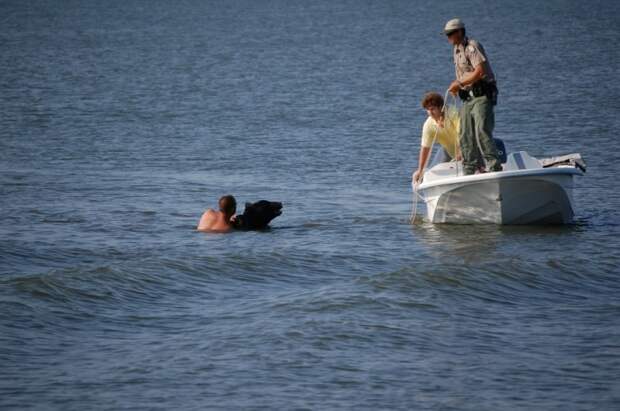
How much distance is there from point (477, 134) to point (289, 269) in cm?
282

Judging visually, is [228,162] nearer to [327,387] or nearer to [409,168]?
[409,168]

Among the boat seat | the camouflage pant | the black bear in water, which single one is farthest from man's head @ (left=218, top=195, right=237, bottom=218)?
the boat seat

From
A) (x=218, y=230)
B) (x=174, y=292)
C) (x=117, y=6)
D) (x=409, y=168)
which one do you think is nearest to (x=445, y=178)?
(x=218, y=230)

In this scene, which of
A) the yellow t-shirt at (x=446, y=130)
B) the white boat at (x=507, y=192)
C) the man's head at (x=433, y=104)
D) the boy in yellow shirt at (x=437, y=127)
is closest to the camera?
the white boat at (x=507, y=192)

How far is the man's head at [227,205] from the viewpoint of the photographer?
49.5 ft

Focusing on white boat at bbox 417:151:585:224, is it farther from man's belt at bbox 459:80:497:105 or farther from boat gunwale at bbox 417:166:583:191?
man's belt at bbox 459:80:497:105

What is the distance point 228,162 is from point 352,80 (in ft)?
71.8

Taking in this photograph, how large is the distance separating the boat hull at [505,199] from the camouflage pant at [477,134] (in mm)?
278

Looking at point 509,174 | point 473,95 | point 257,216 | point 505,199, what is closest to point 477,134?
point 473,95

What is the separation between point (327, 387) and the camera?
29.4 feet

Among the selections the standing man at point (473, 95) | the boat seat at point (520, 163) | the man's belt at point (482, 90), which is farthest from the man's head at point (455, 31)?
the boat seat at point (520, 163)

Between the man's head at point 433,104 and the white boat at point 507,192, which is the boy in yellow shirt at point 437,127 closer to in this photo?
the man's head at point 433,104

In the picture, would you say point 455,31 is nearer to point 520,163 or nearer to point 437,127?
point 437,127

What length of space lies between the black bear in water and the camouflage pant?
252 cm
